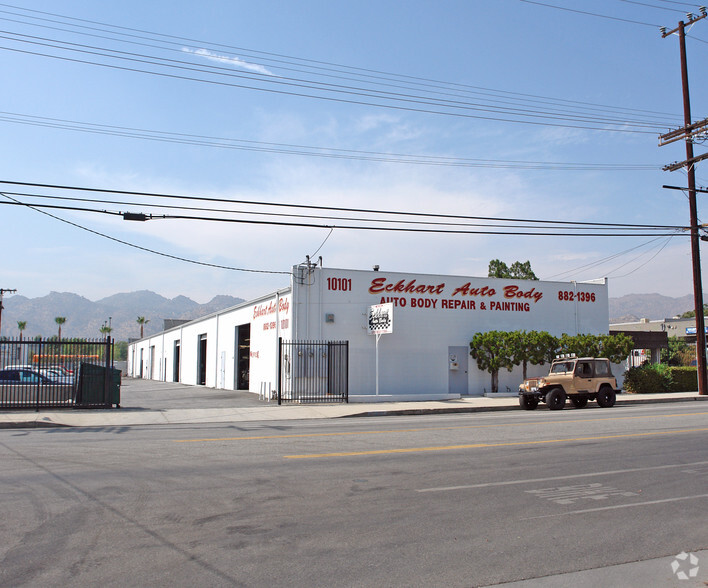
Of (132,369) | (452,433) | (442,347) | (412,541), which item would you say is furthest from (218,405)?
(132,369)

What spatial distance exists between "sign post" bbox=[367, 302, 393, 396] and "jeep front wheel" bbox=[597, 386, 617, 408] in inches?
335

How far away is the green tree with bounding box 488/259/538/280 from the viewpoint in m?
64.4

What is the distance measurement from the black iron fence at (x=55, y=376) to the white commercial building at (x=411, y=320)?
21.5 feet

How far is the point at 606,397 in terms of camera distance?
23844mm

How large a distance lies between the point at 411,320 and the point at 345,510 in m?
21.8

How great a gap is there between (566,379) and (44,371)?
1867 centimetres

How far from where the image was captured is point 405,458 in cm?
1098

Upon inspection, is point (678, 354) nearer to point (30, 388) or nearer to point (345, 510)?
point (30, 388)

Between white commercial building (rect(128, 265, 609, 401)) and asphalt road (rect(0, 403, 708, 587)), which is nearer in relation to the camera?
asphalt road (rect(0, 403, 708, 587))

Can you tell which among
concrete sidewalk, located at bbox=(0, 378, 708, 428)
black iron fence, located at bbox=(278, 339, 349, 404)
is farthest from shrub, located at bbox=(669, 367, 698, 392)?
black iron fence, located at bbox=(278, 339, 349, 404)

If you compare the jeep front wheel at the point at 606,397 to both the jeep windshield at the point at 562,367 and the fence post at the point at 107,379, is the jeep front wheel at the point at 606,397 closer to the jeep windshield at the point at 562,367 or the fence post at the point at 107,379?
the jeep windshield at the point at 562,367

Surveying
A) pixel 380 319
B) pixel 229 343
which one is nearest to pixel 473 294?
pixel 380 319

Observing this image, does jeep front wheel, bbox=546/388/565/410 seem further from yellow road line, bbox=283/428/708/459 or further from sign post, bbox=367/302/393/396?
yellow road line, bbox=283/428/708/459

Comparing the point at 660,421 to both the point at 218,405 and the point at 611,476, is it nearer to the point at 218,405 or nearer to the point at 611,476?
the point at 611,476
